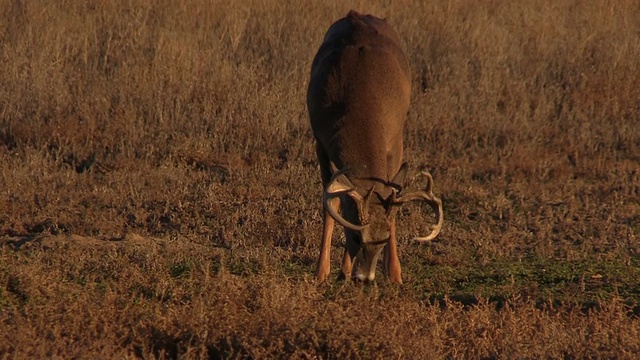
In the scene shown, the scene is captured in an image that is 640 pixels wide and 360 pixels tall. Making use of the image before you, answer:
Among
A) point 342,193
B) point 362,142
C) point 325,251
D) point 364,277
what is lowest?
point 325,251

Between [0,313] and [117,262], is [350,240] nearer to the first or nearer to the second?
[117,262]

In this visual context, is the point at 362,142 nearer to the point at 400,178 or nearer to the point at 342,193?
the point at 400,178

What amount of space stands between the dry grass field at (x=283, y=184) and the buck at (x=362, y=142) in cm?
38

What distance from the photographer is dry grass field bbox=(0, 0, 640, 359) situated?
6.59 metres

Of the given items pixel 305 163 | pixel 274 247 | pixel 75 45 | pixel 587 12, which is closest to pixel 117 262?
pixel 274 247

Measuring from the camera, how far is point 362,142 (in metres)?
8.73

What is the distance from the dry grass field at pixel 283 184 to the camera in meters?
6.59

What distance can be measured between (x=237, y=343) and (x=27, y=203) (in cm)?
507

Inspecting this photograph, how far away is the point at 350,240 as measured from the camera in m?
8.36

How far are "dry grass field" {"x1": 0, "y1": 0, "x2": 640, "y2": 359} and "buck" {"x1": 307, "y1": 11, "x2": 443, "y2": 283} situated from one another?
0.38 m

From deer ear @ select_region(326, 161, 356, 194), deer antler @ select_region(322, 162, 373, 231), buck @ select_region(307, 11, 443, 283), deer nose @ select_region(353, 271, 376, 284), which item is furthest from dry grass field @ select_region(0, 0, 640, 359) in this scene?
deer ear @ select_region(326, 161, 356, 194)

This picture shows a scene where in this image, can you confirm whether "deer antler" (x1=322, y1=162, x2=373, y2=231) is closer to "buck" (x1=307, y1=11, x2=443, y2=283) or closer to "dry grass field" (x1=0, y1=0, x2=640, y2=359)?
"buck" (x1=307, y1=11, x2=443, y2=283)

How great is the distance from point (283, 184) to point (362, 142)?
3.09m

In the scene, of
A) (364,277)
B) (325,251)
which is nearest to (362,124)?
(325,251)
